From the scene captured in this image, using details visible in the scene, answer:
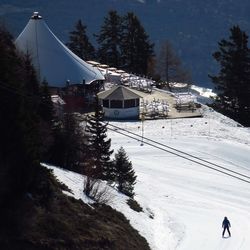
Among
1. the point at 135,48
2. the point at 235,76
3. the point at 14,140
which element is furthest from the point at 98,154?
the point at 135,48

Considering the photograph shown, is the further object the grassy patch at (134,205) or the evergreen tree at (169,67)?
the evergreen tree at (169,67)

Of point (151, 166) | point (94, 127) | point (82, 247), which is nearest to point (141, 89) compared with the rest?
point (151, 166)

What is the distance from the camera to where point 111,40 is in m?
70.1

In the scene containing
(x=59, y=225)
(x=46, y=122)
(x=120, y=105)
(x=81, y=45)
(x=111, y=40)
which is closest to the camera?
(x=59, y=225)

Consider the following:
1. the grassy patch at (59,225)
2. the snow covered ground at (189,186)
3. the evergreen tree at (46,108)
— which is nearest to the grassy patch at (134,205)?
the snow covered ground at (189,186)

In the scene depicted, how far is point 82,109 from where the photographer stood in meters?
46.6

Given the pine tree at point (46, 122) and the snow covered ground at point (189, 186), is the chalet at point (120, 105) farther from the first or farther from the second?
the pine tree at point (46, 122)

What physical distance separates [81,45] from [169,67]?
32.2 ft

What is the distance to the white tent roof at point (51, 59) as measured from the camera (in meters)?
49.5

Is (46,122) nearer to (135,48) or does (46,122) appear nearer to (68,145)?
(68,145)

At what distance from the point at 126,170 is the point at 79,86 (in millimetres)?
22370

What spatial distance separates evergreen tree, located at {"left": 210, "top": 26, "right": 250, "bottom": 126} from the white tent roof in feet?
41.5

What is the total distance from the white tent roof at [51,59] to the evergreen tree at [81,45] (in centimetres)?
1885

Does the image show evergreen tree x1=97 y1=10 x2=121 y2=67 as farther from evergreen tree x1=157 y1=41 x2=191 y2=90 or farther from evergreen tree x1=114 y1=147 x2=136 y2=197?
evergreen tree x1=114 y1=147 x2=136 y2=197
